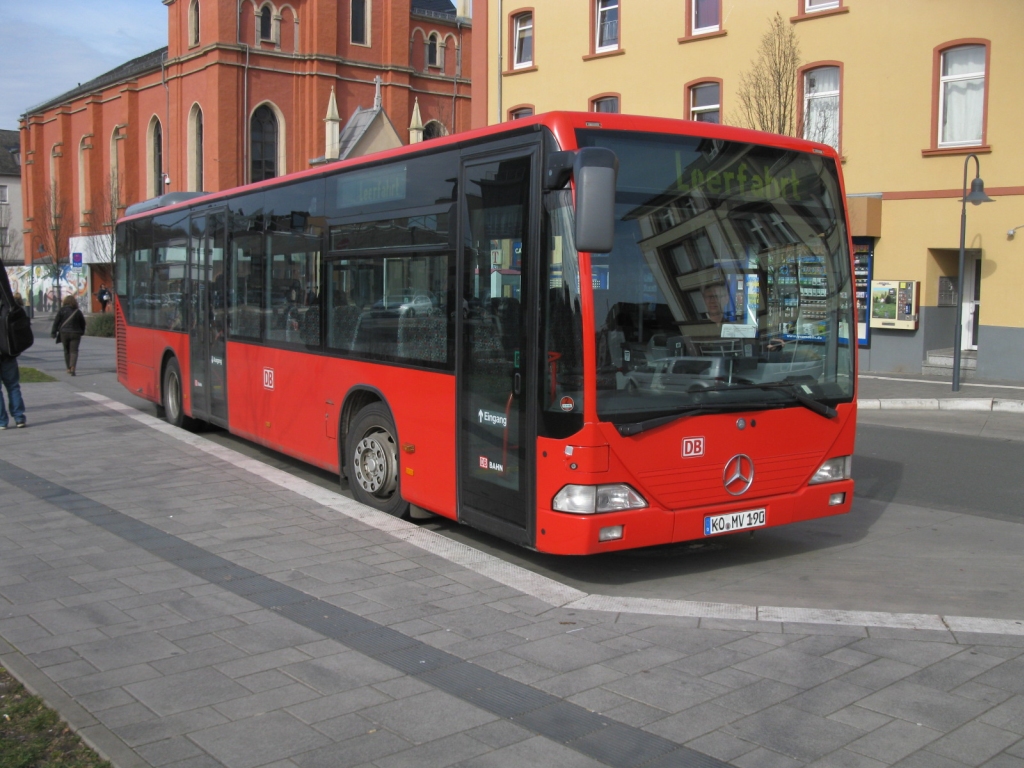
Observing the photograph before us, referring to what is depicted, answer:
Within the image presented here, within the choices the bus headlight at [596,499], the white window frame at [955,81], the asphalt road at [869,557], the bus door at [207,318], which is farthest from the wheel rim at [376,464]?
the white window frame at [955,81]

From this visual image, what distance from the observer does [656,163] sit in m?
6.49

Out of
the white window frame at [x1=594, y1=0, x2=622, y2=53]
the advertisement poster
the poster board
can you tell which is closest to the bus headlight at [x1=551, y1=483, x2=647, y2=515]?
the poster board

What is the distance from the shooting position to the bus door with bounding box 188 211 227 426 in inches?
488

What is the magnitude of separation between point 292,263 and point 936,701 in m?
7.37

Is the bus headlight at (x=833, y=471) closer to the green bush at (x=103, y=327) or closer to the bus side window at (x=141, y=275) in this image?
the bus side window at (x=141, y=275)

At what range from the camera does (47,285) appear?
66.7 metres

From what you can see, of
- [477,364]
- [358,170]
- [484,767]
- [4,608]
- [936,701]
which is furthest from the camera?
[358,170]

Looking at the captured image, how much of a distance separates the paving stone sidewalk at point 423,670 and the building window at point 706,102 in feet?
70.0

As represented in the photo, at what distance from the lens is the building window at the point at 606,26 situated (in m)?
28.3

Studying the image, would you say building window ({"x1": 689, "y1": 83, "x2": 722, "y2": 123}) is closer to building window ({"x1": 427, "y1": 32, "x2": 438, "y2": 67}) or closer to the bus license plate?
the bus license plate

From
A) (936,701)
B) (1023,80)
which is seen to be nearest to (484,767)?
(936,701)

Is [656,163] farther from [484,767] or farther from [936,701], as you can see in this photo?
[484,767]

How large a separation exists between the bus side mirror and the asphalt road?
2378mm

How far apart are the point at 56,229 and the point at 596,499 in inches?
2535
